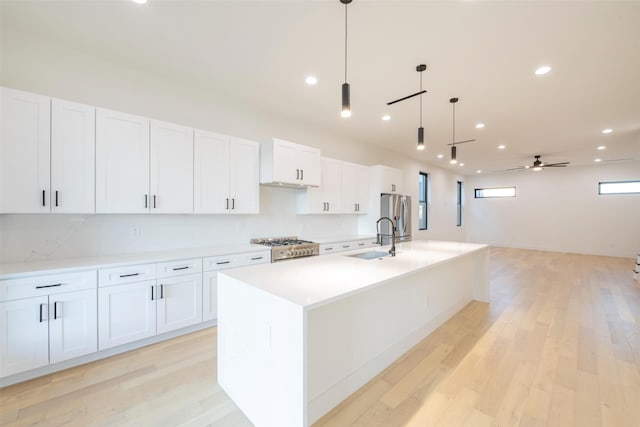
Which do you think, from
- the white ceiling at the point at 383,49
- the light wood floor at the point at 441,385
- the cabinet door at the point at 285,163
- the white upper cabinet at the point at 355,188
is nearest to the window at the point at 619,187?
the white ceiling at the point at 383,49

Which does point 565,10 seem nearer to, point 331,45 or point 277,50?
point 331,45

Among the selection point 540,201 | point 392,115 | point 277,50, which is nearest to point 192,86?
point 277,50

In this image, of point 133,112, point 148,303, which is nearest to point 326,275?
point 148,303

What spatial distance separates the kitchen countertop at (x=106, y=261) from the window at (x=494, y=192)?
33.2ft

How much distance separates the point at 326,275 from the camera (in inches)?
77.0

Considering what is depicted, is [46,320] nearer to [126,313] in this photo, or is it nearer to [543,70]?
[126,313]

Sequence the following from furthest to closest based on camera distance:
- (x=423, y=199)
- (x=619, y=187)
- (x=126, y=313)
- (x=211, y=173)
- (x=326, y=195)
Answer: (x=423, y=199) < (x=619, y=187) < (x=326, y=195) < (x=211, y=173) < (x=126, y=313)

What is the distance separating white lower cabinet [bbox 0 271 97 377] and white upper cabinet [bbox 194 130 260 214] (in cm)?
130

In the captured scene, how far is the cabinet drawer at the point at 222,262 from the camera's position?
2.97 m

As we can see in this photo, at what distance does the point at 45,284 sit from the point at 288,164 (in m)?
2.75

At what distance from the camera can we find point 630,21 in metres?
2.14

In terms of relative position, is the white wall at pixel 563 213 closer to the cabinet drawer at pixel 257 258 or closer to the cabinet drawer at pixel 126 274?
the cabinet drawer at pixel 257 258

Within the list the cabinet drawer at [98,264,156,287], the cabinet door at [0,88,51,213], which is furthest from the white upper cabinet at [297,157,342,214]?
the cabinet door at [0,88,51,213]

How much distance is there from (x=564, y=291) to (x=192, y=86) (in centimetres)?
657
